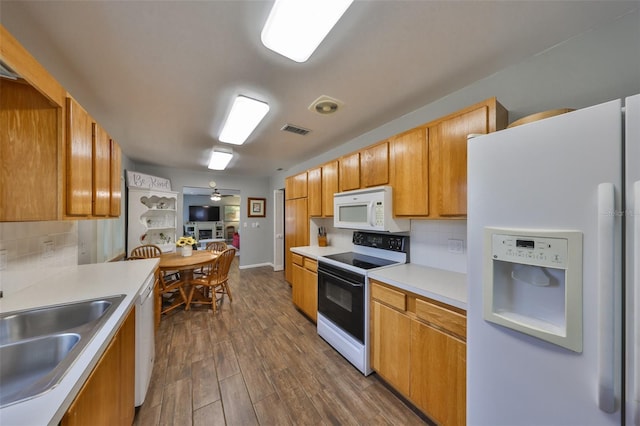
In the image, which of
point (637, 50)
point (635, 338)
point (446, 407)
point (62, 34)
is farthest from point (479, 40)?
point (62, 34)

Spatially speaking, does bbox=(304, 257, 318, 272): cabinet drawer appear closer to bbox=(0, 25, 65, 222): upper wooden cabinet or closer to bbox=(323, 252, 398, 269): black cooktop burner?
bbox=(323, 252, 398, 269): black cooktop burner

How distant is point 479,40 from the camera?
4.18ft

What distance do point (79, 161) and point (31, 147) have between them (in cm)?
21

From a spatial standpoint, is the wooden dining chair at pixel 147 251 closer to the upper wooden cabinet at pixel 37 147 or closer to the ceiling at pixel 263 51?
the ceiling at pixel 263 51

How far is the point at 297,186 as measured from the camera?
3.59 metres

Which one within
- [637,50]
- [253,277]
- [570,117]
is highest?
[637,50]

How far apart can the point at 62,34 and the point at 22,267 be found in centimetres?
146

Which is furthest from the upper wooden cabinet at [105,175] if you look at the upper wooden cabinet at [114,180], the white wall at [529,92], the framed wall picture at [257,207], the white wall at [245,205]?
the framed wall picture at [257,207]

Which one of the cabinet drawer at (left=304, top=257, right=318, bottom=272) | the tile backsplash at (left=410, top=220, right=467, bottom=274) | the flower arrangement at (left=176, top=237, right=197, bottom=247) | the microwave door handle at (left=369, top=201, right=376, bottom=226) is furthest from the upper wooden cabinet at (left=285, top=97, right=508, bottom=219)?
the flower arrangement at (left=176, top=237, right=197, bottom=247)

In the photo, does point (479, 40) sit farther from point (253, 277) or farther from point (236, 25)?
point (253, 277)

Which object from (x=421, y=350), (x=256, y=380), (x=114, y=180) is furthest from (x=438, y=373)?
(x=114, y=180)

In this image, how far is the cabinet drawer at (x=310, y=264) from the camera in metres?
2.54

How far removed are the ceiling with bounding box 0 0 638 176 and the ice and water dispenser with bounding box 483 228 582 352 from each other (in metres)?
1.16

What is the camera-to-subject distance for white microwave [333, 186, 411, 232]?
1939 mm
